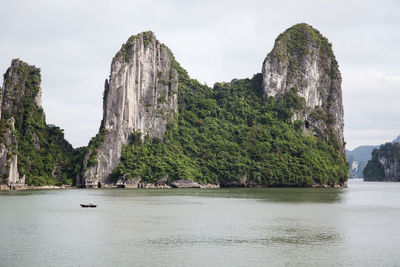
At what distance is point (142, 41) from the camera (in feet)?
357

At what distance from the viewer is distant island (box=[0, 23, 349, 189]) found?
9719 centimetres

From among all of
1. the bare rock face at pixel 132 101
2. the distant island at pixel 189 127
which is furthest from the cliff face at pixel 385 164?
the bare rock face at pixel 132 101

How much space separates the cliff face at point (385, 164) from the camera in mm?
177125

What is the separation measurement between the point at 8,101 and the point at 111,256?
82.4 meters

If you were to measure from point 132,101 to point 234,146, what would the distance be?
2350cm

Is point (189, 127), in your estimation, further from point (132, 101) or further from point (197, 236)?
point (197, 236)

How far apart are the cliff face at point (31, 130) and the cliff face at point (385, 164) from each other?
116668mm

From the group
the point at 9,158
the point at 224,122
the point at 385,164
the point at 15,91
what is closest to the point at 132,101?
the point at 15,91

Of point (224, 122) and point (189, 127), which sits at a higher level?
point (224, 122)

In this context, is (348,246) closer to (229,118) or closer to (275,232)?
(275,232)

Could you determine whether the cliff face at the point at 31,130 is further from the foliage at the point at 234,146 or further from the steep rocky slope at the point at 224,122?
the foliage at the point at 234,146

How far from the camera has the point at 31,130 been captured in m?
99.1

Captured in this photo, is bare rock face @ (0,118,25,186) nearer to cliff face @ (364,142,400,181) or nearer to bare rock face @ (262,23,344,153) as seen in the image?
bare rock face @ (262,23,344,153)

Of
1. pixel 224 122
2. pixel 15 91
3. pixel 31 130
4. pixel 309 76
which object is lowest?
pixel 31 130
